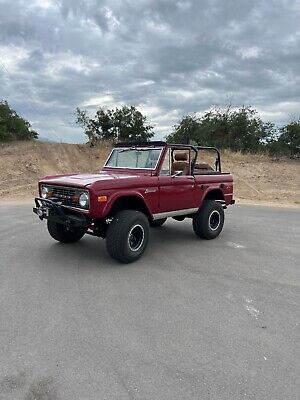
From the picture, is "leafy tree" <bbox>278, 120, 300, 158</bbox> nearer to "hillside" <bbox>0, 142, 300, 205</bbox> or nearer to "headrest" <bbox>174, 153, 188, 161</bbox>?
"hillside" <bbox>0, 142, 300, 205</bbox>

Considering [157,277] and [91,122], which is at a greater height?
[91,122]

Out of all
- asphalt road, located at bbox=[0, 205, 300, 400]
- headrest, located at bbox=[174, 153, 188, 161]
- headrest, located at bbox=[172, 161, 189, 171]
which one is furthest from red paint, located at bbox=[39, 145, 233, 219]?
asphalt road, located at bbox=[0, 205, 300, 400]

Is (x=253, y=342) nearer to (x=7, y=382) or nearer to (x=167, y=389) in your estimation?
(x=167, y=389)

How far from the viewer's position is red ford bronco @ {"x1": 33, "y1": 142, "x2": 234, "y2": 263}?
5117mm

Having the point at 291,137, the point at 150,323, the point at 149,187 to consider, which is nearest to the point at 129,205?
the point at 149,187

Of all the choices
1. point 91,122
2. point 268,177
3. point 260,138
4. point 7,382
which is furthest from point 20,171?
point 260,138

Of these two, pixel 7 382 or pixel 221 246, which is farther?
pixel 221 246

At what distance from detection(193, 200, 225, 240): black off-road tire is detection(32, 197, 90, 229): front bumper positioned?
259 centimetres

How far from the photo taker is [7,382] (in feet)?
8.77

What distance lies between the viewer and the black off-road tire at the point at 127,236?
5.14 m

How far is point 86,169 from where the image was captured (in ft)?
66.2

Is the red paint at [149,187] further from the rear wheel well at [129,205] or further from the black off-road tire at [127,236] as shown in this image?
the black off-road tire at [127,236]

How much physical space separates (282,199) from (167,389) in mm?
13126

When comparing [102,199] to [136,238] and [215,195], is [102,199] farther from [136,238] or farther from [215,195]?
[215,195]
